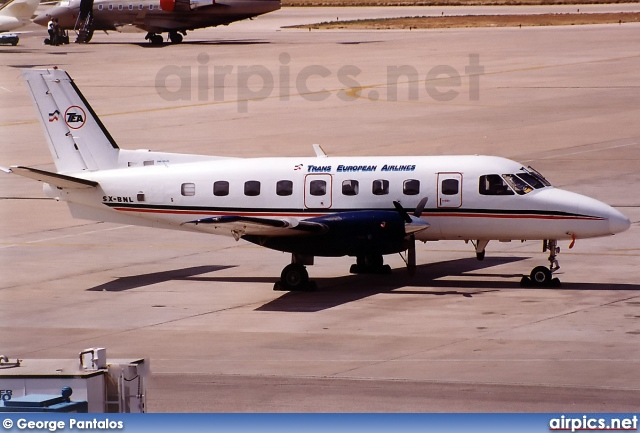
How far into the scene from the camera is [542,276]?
28438mm

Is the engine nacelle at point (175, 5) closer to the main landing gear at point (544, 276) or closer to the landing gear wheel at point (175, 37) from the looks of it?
the landing gear wheel at point (175, 37)

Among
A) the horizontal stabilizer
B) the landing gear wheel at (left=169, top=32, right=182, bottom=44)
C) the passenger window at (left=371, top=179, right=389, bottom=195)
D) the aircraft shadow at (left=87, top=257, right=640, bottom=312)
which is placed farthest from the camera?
the landing gear wheel at (left=169, top=32, right=182, bottom=44)

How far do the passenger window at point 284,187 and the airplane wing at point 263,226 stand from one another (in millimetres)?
1131

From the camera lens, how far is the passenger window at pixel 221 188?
97.7 ft

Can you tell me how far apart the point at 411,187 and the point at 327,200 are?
6.79 ft

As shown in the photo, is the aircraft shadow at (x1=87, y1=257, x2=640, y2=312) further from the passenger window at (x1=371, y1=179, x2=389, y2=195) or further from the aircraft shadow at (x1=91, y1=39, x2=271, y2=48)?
the aircraft shadow at (x1=91, y1=39, x2=271, y2=48)

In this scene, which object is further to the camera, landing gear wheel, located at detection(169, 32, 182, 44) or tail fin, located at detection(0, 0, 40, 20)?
landing gear wheel, located at detection(169, 32, 182, 44)

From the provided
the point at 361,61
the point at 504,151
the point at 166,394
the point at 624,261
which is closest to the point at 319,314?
the point at 166,394

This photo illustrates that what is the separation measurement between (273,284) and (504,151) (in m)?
22.5

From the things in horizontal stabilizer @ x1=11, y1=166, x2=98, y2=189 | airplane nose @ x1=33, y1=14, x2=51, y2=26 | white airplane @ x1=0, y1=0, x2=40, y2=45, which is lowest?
horizontal stabilizer @ x1=11, y1=166, x2=98, y2=189

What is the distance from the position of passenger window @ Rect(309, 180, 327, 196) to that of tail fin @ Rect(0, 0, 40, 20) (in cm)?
6760

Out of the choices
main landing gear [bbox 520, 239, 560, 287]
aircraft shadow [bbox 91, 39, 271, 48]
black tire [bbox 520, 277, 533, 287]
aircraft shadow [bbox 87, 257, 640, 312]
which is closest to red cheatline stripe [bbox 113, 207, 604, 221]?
main landing gear [bbox 520, 239, 560, 287]

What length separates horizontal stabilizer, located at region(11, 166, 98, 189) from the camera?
29.0 m

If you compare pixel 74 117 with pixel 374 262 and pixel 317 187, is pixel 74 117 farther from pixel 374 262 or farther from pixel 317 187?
pixel 374 262
